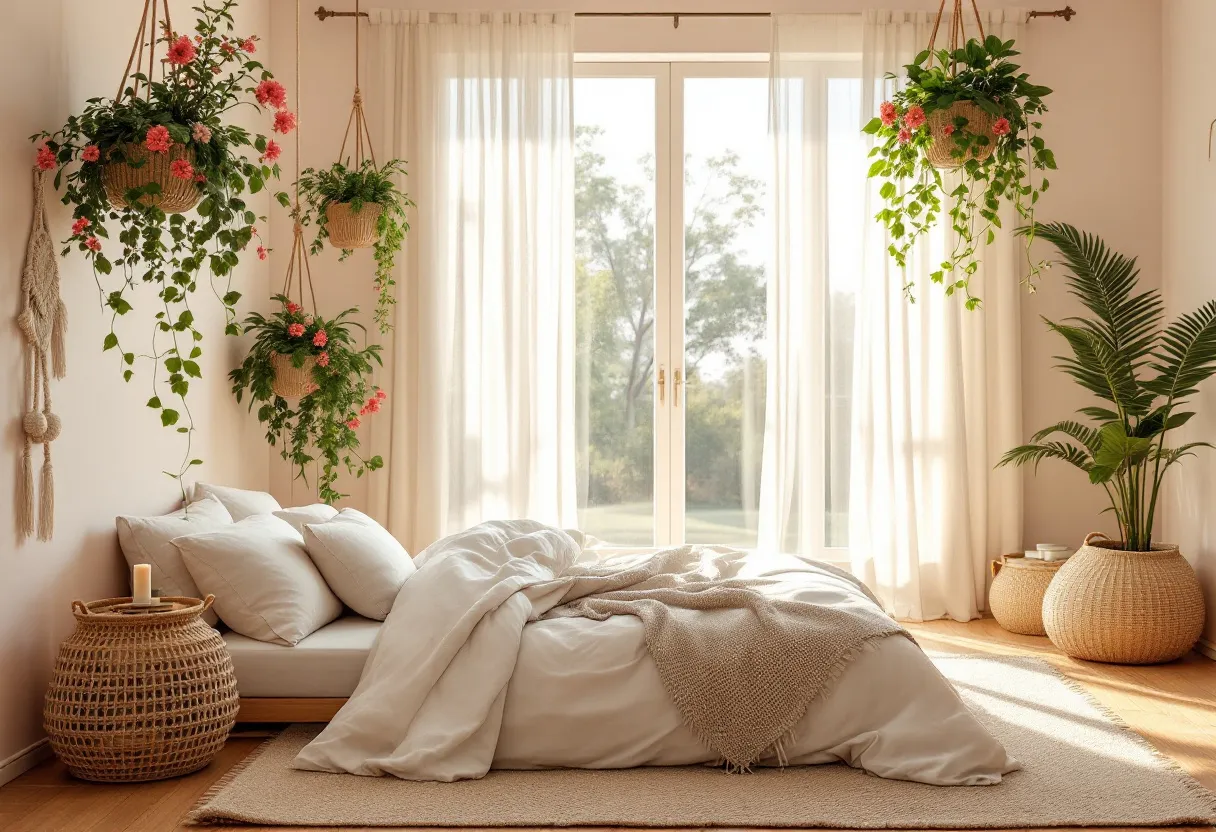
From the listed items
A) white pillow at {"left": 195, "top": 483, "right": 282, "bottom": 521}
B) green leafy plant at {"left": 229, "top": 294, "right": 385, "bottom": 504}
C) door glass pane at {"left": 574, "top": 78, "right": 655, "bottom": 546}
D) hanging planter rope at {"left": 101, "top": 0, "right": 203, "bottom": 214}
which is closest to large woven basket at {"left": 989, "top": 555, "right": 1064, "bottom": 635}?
door glass pane at {"left": 574, "top": 78, "right": 655, "bottom": 546}

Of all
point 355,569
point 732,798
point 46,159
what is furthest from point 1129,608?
point 46,159

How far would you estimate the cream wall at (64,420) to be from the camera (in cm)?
302

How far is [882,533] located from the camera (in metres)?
5.29

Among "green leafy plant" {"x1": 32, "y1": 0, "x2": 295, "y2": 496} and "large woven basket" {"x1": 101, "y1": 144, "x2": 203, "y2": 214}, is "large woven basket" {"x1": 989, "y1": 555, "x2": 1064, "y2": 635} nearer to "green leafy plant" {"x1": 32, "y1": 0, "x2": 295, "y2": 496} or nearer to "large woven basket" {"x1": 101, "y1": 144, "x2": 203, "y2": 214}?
"green leafy plant" {"x1": 32, "y1": 0, "x2": 295, "y2": 496}

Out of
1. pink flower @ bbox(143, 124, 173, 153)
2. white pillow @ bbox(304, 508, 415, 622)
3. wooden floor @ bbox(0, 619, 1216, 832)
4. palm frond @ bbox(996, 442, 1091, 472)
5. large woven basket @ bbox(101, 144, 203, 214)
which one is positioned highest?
pink flower @ bbox(143, 124, 173, 153)

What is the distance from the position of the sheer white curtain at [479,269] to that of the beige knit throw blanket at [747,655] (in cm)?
208

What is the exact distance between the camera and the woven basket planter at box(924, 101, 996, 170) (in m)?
3.62

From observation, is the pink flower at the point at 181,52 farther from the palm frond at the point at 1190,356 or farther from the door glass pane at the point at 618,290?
the palm frond at the point at 1190,356

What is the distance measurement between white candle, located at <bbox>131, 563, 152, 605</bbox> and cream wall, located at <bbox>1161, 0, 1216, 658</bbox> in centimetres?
397

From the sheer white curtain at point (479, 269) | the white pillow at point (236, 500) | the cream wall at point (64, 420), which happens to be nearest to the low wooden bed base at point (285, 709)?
the cream wall at point (64, 420)

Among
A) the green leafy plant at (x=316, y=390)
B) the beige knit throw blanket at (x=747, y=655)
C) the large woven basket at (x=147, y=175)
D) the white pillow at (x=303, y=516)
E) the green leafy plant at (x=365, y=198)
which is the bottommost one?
the beige knit throw blanket at (x=747, y=655)

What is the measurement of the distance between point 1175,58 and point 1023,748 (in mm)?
3425

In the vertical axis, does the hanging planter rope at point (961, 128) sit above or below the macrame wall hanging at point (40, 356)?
above

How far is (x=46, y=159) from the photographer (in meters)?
3.04
